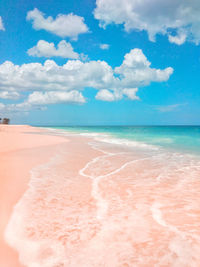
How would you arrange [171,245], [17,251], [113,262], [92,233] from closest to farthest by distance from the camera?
[113,262]
[17,251]
[171,245]
[92,233]

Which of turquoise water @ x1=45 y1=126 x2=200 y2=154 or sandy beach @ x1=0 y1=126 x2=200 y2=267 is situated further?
turquoise water @ x1=45 y1=126 x2=200 y2=154

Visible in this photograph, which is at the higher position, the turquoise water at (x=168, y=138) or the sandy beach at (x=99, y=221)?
the turquoise water at (x=168, y=138)

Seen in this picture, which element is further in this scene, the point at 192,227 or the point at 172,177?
the point at 172,177

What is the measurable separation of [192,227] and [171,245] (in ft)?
3.34

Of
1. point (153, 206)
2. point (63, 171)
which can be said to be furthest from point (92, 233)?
point (63, 171)

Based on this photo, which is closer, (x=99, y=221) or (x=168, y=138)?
(x=99, y=221)

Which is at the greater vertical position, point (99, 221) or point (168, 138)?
point (168, 138)

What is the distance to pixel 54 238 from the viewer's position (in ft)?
12.9

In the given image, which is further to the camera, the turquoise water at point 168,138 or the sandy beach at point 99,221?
the turquoise water at point 168,138

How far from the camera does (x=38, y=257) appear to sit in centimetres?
342

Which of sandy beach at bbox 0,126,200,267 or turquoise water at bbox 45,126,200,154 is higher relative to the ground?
turquoise water at bbox 45,126,200,154

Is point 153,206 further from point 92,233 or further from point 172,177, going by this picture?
point 172,177

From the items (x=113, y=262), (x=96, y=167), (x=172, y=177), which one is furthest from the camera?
(x=96, y=167)

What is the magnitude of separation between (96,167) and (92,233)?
648cm
